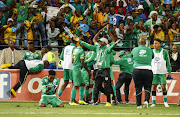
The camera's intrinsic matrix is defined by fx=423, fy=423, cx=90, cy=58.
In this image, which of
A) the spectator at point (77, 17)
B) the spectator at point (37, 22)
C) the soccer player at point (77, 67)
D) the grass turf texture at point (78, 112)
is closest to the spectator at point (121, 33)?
the spectator at point (77, 17)

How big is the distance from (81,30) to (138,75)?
22.1 ft

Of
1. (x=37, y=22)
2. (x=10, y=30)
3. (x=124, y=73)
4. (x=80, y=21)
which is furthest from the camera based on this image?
(x=80, y=21)

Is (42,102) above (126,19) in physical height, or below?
below

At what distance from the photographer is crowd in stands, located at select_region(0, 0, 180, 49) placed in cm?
1870

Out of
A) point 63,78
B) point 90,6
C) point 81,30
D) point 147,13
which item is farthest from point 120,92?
point 147,13

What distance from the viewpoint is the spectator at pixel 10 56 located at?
16641 mm

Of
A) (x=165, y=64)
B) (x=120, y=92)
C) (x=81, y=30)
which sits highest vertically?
(x=81, y=30)

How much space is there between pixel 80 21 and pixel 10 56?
12.9 ft

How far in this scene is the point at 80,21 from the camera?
754 inches

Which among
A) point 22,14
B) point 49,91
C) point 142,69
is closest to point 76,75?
point 49,91

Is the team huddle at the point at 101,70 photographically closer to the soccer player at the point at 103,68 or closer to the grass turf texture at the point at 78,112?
the soccer player at the point at 103,68

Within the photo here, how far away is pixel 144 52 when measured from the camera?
12.4m

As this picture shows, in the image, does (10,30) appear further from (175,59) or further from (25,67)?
(175,59)

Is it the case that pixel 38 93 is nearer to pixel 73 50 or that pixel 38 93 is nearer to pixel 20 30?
pixel 73 50
